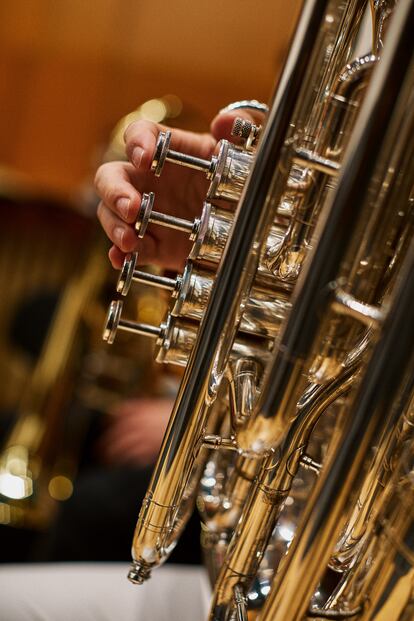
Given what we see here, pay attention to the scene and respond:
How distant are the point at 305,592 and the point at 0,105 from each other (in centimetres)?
180

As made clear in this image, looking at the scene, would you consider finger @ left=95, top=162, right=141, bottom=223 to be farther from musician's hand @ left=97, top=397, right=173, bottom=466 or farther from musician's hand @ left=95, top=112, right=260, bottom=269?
musician's hand @ left=97, top=397, right=173, bottom=466

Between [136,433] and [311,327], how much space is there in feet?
2.68

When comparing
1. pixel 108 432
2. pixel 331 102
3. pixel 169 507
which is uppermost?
pixel 331 102

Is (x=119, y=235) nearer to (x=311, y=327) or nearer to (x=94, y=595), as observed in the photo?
(x=311, y=327)

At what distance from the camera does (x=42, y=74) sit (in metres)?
1.92

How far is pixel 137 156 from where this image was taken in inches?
17.2

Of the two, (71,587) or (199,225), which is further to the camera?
(71,587)

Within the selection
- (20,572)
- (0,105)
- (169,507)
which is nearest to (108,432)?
(20,572)

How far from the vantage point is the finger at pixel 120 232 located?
45 centimetres

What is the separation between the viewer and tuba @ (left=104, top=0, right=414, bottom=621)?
0.32 meters

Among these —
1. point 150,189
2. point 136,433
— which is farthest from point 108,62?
point 150,189

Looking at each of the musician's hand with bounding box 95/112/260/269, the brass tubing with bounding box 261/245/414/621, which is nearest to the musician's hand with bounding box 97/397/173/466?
the musician's hand with bounding box 95/112/260/269

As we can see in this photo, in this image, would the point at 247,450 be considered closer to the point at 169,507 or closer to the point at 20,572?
the point at 169,507

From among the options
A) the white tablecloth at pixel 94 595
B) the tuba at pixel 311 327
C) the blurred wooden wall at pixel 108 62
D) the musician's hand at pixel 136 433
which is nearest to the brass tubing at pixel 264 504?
the tuba at pixel 311 327
